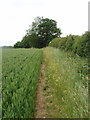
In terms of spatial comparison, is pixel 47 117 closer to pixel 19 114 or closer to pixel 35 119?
pixel 35 119

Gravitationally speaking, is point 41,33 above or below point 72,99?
above

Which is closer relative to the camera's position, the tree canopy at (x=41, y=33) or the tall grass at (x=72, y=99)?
the tall grass at (x=72, y=99)

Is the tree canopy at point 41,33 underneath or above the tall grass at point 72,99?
above

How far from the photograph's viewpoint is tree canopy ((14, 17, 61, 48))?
208 feet

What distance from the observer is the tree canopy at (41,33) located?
63406 mm

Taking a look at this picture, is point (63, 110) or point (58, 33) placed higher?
point (58, 33)

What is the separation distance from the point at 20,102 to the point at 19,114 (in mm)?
600

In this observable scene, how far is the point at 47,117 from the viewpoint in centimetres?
476

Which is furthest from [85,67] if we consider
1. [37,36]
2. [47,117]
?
[37,36]

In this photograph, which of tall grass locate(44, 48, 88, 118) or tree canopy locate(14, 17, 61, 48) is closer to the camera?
tall grass locate(44, 48, 88, 118)

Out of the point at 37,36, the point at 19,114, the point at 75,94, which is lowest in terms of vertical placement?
the point at 19,114

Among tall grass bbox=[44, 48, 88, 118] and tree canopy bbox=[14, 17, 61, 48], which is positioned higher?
tree canopy bbox=[14, 17, 61, 48]

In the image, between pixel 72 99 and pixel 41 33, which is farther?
pixel 41 33

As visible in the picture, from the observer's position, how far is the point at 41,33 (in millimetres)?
65375
